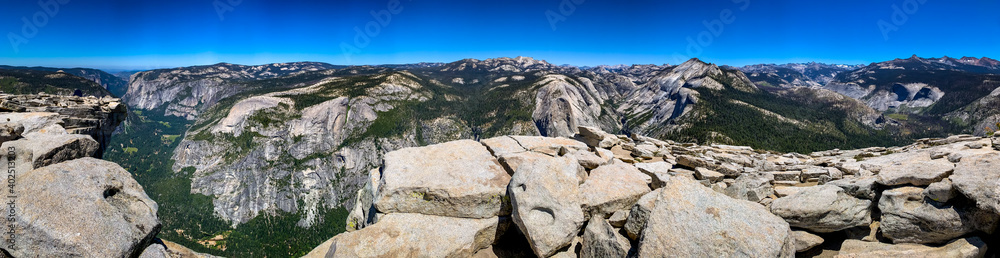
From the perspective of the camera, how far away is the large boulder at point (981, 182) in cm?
696

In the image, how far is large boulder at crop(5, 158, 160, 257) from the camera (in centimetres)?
711

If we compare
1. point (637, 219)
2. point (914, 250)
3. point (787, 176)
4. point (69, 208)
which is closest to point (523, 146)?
point (637, 219)

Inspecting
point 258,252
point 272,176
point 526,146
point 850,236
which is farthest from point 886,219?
point 272,176

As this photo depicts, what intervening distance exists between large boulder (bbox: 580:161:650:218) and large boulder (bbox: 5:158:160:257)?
12540 millimetres

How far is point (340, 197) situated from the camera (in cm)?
16838

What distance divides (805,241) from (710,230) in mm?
3122

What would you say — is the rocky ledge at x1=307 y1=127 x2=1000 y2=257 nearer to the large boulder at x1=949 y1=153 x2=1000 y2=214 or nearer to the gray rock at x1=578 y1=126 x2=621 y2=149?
the large boulder at x1=949 y1=153 x2=1000 y2=214

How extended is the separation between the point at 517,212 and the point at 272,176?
19861cm

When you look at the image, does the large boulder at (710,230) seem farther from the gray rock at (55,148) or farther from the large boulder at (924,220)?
the gray rock at (55,148)

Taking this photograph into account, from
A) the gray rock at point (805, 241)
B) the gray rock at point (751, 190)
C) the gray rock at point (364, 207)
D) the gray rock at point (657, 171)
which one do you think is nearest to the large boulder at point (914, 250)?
the gray rock at point (805, 241)

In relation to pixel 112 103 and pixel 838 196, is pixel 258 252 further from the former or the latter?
pixel 838 196

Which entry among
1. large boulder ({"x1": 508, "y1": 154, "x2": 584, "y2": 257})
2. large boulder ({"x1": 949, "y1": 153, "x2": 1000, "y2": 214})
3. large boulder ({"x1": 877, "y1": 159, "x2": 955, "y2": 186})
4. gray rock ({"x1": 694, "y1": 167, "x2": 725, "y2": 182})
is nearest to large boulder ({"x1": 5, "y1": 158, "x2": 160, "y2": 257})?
large boulder ({"x1": 508, "y1": 154, "x2": 584, "y2": 257})

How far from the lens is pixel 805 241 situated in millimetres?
7973

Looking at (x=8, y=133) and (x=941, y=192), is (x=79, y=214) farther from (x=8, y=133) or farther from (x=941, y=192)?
(x=941, y=192)
